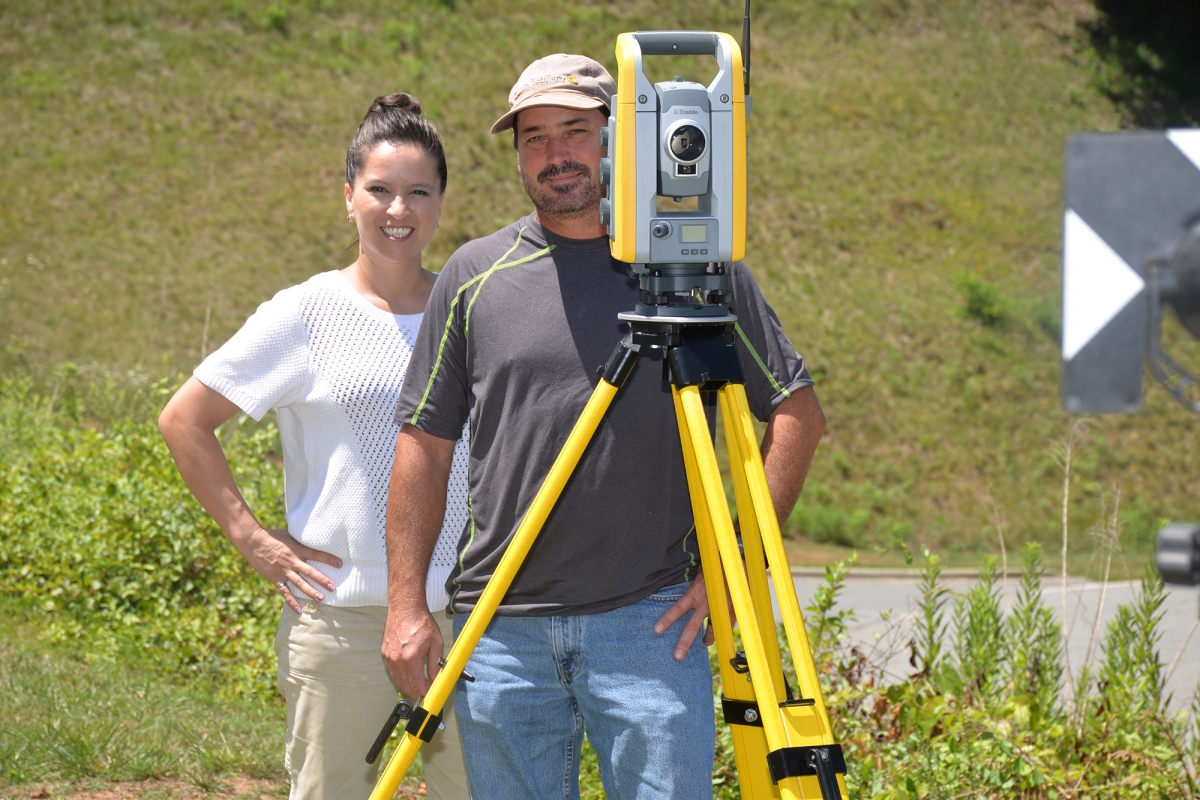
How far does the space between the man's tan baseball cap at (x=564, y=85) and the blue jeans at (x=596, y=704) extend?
89cm

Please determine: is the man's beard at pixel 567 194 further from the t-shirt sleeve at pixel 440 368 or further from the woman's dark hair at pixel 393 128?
the woman's dark hair at pixel 393 128

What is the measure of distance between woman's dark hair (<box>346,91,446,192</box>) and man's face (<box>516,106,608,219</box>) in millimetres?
379

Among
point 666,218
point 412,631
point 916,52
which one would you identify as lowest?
point 412,631

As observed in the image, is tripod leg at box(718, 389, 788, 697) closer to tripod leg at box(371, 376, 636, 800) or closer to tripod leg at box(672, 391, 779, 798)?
tripod leg at box(672, 391, 779, 798)

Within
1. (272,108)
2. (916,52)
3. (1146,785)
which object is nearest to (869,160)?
(916,52)

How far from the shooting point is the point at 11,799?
10.3ft

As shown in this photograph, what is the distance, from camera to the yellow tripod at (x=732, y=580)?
164 cm

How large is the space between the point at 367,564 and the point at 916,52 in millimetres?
23696

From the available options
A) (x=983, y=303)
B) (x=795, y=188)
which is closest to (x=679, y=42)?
(x=983, y=303)

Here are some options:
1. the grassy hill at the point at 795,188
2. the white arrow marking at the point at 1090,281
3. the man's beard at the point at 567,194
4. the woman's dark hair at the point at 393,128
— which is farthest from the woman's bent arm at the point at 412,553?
the grassy hill at the point at 795,188

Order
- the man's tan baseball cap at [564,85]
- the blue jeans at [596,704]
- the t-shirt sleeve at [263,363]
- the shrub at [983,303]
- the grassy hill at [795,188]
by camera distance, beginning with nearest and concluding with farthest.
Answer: the blue jeans at [596,704] → the man's tan baseball cap at [564,85] → the t-shirt sleeve at [263,363] → the grassy hill at [795,188] → the shrub at [983,303]

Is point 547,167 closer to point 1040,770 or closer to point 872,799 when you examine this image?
point 872,799

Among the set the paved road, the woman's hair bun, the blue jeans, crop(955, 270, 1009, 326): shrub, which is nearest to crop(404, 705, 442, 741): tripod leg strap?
the blue jeans

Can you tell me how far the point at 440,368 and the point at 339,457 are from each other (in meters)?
0.41
